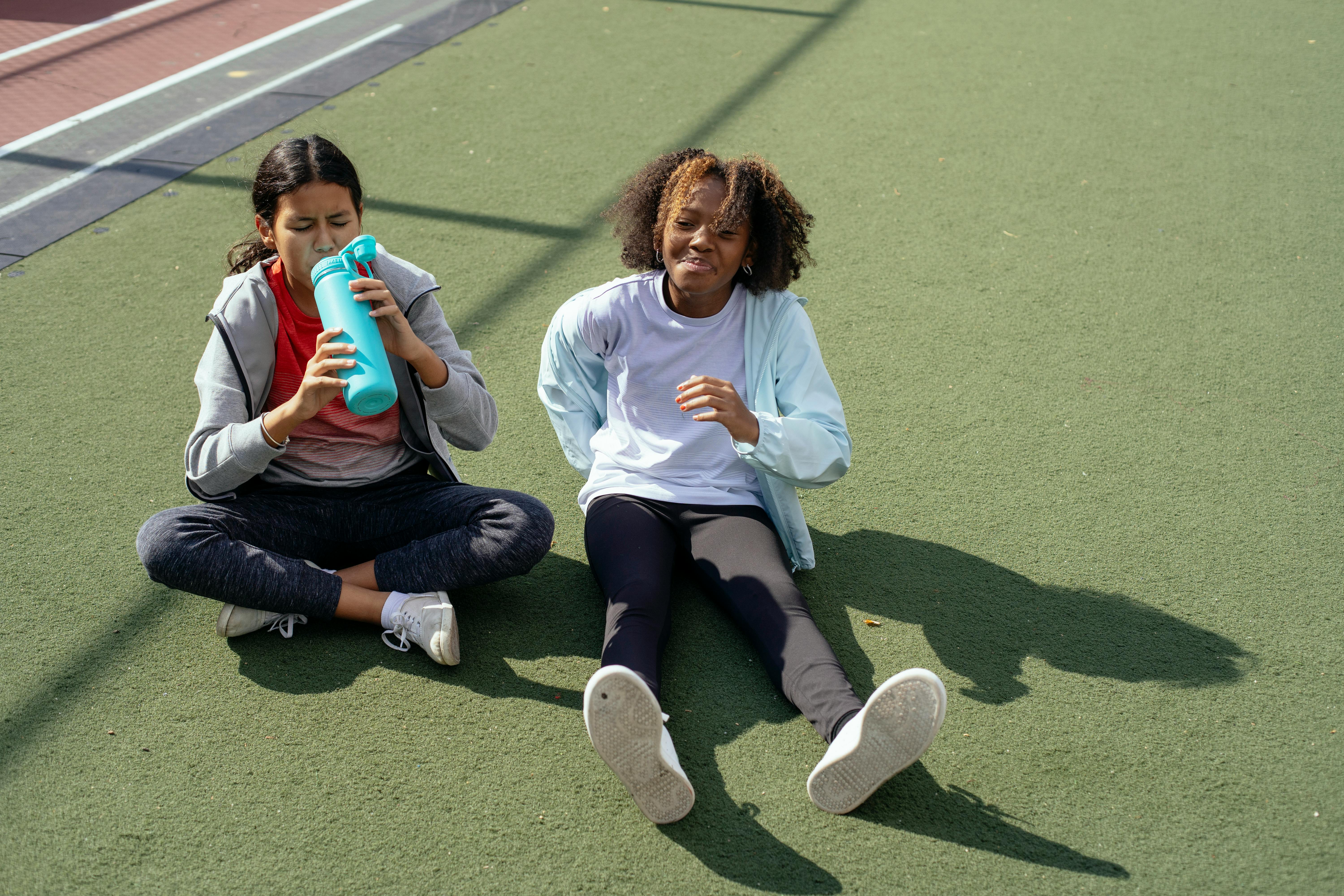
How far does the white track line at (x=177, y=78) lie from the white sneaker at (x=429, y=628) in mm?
3749

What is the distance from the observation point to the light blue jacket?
7.65 ft

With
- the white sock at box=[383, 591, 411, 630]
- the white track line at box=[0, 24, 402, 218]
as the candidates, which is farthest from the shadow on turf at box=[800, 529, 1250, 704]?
the white track line at box=[0, 24, 402, 218]

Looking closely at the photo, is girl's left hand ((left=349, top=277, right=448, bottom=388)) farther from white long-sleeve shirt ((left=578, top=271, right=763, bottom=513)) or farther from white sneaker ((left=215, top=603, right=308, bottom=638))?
white sneaker ((left=215, top=603, right=308, bottom=638))

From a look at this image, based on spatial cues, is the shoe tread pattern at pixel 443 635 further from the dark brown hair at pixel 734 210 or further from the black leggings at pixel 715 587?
the dark brown hair at pixel 734 210

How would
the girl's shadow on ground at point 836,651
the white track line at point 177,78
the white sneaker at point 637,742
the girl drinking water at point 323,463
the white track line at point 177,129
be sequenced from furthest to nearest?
1. the white track line at point 177,78
2. the white track line at point 177,129
3. the girl drinking water at point 323,463
4. the girl's shadow on ground at point 836,651
5. the white sneaker at point 637,742

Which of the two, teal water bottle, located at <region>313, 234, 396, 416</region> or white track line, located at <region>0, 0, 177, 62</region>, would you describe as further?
white track line, located at <region>0, 0, 177, 62</region>

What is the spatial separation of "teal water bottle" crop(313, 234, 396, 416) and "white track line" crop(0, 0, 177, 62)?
531cm

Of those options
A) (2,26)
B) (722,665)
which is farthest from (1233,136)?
(2,26)

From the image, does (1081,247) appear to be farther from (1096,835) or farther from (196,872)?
(196,872)

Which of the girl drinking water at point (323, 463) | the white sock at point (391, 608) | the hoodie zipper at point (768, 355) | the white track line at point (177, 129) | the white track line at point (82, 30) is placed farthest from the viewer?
the white track line at point (82, 30)

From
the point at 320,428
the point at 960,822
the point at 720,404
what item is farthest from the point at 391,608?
the point at 960,822

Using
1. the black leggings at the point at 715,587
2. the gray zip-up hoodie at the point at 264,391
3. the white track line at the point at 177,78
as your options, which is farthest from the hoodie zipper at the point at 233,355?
the white track line at the point at 177,78

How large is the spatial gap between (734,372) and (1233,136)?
3.96m

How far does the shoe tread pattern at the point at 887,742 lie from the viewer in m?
1.91
